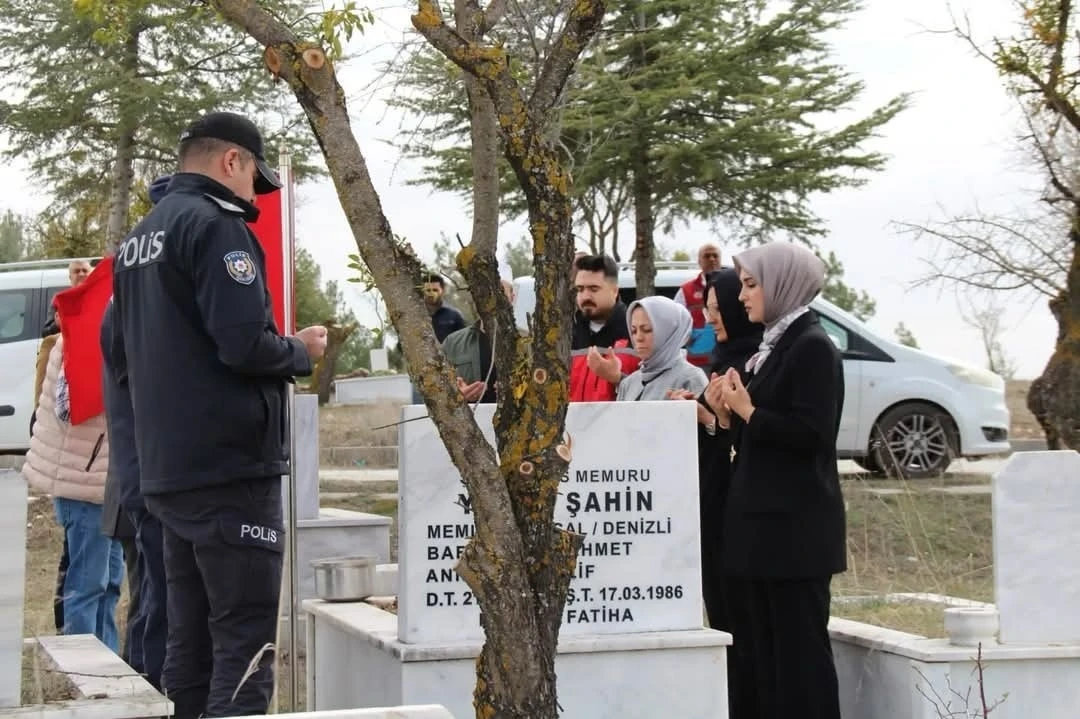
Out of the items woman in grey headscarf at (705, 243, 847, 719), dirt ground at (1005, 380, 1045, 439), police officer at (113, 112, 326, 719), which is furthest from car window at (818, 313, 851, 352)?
police officer at (113, 112, 326, 719)

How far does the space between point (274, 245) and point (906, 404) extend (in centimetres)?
938

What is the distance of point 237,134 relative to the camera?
15.9 ft

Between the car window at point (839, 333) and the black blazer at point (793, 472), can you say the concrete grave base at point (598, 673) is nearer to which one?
the black blazer at point (793, 472)

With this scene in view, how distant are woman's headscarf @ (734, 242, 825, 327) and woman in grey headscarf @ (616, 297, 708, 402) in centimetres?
92

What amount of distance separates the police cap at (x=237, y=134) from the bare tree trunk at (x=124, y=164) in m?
20.3

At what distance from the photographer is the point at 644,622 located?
5.16m

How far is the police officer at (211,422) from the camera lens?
4.48 metres

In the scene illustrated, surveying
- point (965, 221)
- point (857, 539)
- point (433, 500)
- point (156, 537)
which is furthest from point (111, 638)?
point (965, 221)

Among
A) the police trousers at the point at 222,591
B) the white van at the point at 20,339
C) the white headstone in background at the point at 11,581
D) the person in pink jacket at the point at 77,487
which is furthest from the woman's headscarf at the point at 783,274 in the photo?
the white van at the point at 20,339

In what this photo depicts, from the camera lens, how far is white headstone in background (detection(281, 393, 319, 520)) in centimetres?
865

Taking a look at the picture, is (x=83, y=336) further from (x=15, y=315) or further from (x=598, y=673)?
(x=15, y=315)

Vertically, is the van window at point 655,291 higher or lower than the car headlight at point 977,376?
higher

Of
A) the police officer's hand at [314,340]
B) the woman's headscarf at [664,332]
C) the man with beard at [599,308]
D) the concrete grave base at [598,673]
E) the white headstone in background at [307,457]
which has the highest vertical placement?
the man with beard at [599,308]

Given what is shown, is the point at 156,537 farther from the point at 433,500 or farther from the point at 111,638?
the point at 111,638
